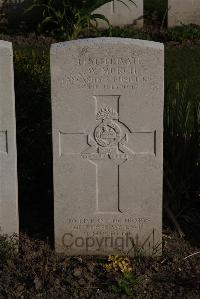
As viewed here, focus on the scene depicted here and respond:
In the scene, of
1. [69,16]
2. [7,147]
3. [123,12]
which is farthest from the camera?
[123,12]

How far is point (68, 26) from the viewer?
10.2 metres

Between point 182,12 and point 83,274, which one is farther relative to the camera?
point 182,12

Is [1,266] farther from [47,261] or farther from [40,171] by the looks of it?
[40,171]

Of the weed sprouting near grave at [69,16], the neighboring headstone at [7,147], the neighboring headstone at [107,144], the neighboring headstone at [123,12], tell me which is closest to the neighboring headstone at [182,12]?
the neighboring headstone at [123,12]

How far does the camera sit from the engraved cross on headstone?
15.8ft

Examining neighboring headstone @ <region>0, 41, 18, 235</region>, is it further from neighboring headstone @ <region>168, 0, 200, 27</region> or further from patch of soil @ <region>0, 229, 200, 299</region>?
neighboring headstone @ <region>168, 0, 200, 27</region>

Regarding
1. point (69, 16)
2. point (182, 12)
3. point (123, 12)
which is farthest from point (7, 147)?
point (182, 12)

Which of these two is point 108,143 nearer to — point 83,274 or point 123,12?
point 83,274

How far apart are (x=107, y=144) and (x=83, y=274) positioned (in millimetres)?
843

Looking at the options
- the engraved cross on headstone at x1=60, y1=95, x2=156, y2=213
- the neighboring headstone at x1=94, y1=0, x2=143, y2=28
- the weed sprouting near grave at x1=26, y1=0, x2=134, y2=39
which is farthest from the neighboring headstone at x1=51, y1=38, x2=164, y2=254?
the neighboring headstone at x1=94, y1=0, x2=143, y2=28

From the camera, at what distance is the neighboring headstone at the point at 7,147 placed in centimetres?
473

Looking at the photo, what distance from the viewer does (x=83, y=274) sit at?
492 centimetres

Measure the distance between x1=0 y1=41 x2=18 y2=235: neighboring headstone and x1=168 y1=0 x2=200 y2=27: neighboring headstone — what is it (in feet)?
20.5

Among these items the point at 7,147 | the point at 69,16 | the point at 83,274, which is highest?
the point at 69,16
